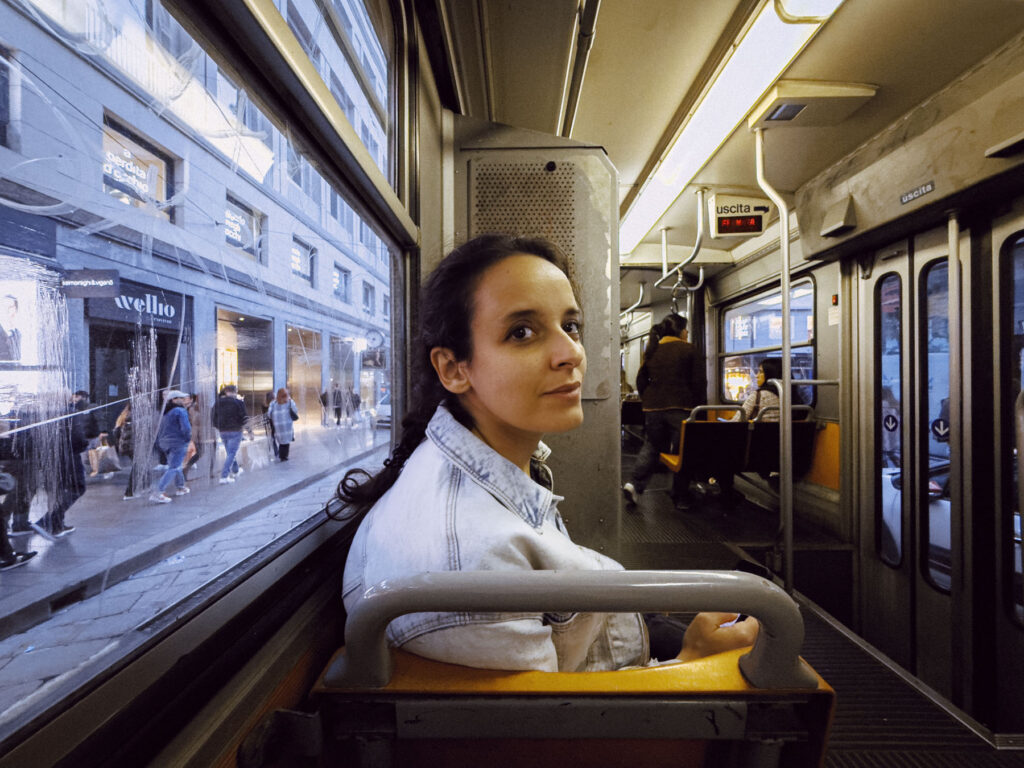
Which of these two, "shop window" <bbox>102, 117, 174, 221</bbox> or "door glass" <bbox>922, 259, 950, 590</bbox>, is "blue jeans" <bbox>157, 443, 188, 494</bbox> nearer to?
"shop window" <bbox>102, 117, 174, 221</bbox>

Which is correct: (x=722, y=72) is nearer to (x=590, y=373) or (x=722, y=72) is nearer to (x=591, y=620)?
(x=590, y=373)

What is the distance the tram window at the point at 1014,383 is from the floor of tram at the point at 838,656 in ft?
2.88

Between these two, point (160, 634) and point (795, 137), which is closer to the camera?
point (160, 634)

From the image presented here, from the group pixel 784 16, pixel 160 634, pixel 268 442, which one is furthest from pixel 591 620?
pixel 784 16

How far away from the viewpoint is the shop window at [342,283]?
1.25 m

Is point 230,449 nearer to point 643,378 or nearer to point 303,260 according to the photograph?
point 303,260

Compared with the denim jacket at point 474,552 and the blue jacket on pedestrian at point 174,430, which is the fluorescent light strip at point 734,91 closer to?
the denim jacket at point 474,552

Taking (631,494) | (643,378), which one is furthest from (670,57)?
(631,494)

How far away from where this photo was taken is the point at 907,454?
295 centimetres

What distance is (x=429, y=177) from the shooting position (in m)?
1.84

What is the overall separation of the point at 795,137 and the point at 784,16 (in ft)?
5.24

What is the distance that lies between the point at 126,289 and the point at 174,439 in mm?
240

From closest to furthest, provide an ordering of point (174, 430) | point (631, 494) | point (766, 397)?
point (174, 430), point (766, 397), point (631, 494)

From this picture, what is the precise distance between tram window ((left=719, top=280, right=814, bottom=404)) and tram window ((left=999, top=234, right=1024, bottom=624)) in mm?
1519
